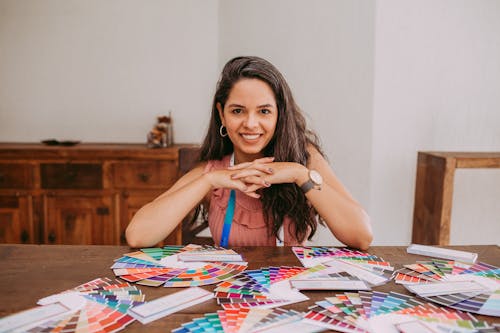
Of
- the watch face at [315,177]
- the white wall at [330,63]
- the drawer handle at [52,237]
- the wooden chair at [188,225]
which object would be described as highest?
the white wall at [330,63]

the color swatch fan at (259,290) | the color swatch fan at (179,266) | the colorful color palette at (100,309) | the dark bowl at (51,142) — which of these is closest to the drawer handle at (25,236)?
the dark bowl at (51,142)

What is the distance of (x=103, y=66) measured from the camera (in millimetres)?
3543

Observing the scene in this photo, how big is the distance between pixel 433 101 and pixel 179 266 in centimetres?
237

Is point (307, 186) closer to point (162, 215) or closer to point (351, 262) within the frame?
point (351, 262)

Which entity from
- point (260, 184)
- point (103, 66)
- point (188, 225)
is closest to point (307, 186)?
point (260, 184)

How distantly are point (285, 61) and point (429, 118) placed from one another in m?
1.11

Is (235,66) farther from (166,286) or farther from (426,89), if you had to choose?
(426,89)

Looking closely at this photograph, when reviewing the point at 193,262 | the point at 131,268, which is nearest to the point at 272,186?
the point at 193,262

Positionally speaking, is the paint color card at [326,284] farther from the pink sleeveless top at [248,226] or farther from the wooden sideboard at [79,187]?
the wooden sideboard at [79,187]

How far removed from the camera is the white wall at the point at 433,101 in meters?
2.79

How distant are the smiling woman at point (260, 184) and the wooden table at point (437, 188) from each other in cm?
123

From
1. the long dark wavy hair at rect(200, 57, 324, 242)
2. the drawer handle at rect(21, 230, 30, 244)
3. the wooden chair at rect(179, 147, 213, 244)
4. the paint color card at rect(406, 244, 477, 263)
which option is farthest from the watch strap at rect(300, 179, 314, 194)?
the drawer handle at rect(21, 230, 30, 244)

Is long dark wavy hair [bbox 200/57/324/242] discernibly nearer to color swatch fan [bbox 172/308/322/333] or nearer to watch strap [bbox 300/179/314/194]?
watch strap [bbox 300/179/314/194]

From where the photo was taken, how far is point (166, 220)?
55.6 inches
